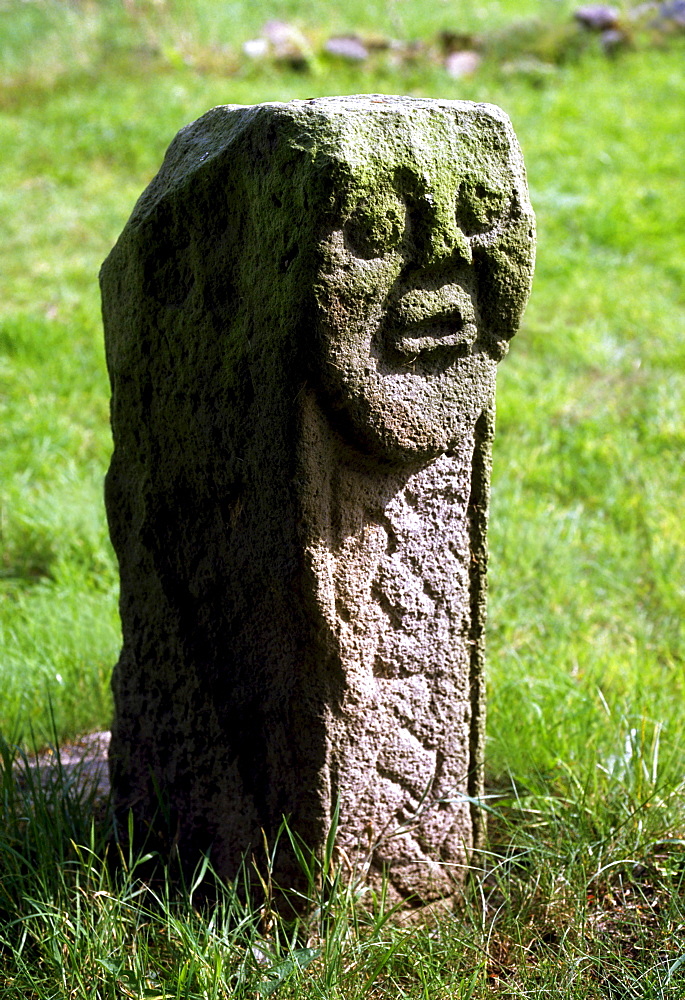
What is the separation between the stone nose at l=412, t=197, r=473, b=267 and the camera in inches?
57.9

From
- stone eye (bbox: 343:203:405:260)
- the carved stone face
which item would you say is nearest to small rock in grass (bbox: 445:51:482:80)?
the carved stone face

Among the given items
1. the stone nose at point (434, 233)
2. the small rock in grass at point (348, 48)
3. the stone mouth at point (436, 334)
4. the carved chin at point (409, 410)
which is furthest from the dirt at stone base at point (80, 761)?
the small rock in grass at point (348, 48)

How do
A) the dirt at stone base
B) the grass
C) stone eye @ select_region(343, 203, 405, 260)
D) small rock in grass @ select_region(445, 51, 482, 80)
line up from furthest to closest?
1. small rock in grass @ select_region(445, 51, 482, 80)
2. the dirt at stone base
3. the grass
4. stone eye @ select_region(343, 203, 405, 260)

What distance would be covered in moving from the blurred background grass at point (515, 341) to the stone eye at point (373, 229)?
1221 mm

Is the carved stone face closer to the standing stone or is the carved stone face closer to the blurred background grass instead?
the standing stone

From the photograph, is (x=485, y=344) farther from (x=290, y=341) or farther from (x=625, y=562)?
(x=625, y=562)

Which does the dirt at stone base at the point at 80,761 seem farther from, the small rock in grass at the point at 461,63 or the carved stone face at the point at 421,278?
the small rock in grass at the point at 461,63

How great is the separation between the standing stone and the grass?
177mm

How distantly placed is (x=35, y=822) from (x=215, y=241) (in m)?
1.12

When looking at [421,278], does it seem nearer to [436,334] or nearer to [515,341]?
[436,334]

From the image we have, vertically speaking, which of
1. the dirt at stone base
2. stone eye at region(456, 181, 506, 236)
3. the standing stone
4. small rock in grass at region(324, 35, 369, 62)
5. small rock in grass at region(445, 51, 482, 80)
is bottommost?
the dirt at stone base

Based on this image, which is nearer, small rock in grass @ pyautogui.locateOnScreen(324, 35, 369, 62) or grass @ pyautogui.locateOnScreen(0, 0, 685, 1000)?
grass @ pyautogui.locateOnScreen(0, 0, 685, 1000)

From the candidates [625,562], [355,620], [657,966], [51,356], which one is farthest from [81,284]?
[657,966]

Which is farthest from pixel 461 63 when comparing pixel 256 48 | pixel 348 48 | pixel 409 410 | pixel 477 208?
pixel 409 410
